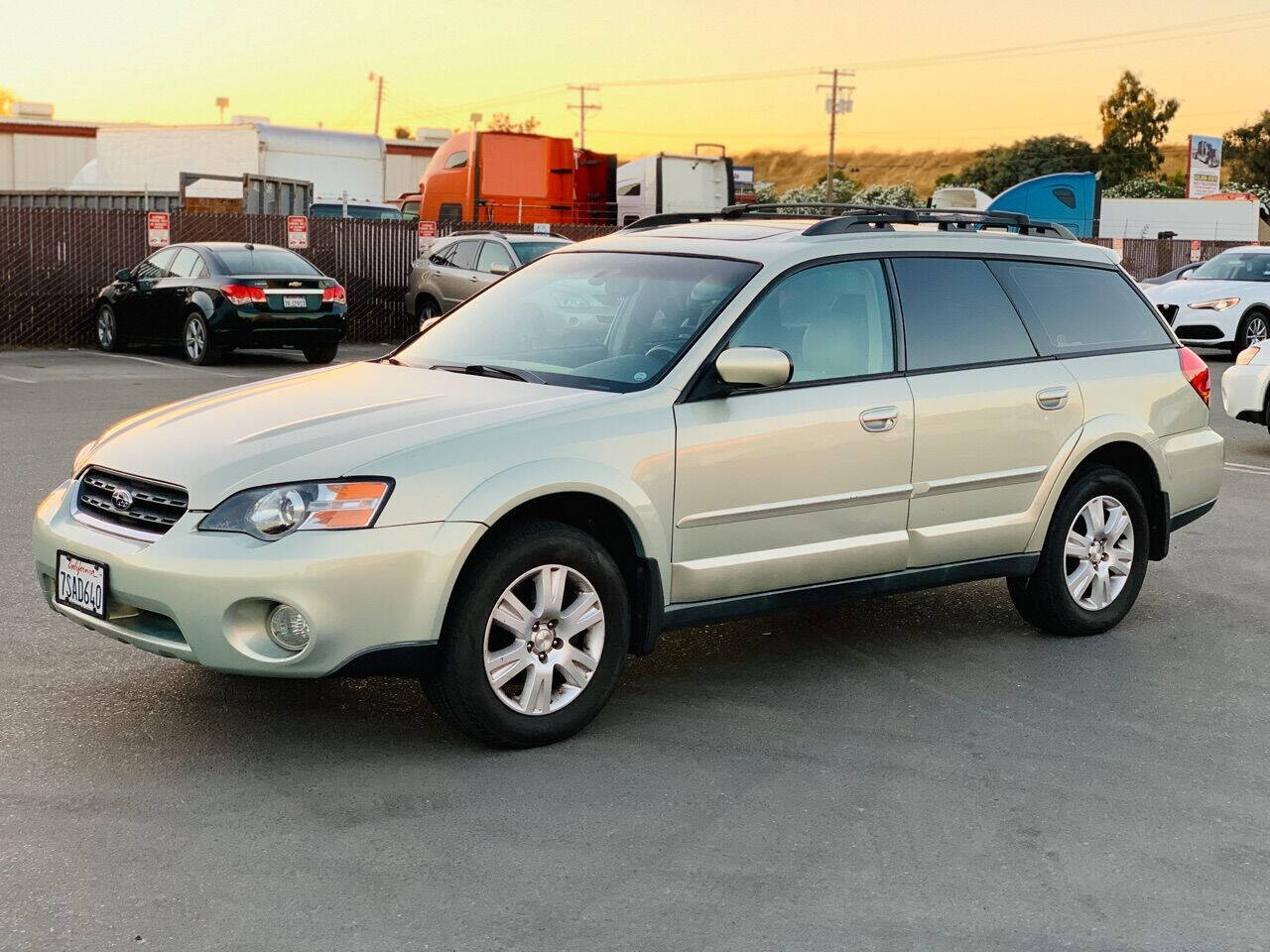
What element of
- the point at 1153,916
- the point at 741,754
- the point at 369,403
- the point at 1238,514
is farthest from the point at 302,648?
the point at 1238,514

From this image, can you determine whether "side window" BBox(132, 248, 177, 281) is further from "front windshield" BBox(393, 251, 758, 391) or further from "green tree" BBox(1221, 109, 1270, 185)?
"green tree" BBox(1221, 109, 1270, 185)

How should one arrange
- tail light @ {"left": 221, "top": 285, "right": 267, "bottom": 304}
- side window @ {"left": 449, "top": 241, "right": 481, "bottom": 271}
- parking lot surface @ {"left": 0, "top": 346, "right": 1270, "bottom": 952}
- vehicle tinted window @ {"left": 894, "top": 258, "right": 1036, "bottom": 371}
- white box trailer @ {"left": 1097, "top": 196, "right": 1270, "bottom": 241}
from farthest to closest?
white box trailer @ {"left": 1097, "top": 196, "right": 1270, "bottom": 241} → side window @ {"left": 449, "top": 241, "right": 481, "bottom": 271} → tail light @ {"left": 221, "top": 285, "right": 267, "bottom": 304} → vehicle tinted window @ {"left": 894, "top": 258, "right": 1036, "bottom": 371} → parking lot surface @ {"left": 0, "top": 346, "right": 1270, "bottom": 952}

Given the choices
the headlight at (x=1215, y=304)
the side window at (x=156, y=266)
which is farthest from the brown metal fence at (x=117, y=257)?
the headlight at (x=1215, y=304)

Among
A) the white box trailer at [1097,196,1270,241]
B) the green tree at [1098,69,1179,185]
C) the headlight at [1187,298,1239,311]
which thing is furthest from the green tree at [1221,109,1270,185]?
the headlight at [1187,298,1239,311]

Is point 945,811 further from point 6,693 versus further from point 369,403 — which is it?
point 6,693

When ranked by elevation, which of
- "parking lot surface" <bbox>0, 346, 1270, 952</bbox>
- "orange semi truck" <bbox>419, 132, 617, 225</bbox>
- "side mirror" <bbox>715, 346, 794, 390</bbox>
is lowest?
"parking lot surface" <bbox>0, 346, 1270, 952</bbox>

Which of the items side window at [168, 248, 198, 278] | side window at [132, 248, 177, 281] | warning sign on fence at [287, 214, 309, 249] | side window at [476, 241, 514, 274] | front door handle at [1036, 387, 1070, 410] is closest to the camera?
front door handle at [1036, 387, 1070, 410]

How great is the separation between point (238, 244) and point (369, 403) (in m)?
15.0

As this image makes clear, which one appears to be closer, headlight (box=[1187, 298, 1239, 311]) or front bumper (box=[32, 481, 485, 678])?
front bumper (box=[32, 481, 485, 678])

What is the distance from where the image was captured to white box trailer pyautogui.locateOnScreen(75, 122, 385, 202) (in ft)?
106

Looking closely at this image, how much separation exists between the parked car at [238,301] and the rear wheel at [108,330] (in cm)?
113

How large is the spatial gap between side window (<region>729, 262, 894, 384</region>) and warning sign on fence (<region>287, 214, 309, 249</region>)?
757 inches

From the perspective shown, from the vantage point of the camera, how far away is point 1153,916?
3871 millimetres

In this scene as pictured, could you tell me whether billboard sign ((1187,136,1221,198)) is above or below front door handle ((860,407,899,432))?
above
